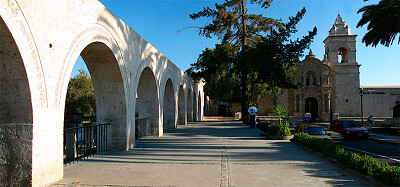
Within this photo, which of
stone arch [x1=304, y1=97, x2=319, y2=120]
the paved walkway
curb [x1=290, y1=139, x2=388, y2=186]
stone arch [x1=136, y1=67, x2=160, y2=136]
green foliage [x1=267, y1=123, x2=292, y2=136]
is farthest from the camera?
stone arch [x1=304, y1=97, x2=319, y2=120]

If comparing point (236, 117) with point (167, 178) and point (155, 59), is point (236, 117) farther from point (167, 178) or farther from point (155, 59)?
point (167, 178)

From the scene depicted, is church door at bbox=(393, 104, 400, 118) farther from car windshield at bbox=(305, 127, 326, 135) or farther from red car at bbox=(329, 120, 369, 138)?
car windshield at bbox=(305, 127, 326, 135)

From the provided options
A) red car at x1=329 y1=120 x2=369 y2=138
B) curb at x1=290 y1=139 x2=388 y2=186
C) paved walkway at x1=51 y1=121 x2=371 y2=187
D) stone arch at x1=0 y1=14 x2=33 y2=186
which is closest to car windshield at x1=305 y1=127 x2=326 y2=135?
red car at x1=329 y1=120 x2=369 y2=138

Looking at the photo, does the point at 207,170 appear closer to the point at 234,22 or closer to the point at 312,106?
the point at 234,22

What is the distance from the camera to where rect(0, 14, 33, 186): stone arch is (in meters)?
4.07

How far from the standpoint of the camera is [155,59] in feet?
37.8

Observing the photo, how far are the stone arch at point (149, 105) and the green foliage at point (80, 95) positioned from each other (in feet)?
85.1

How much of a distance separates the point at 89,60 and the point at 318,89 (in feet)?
112

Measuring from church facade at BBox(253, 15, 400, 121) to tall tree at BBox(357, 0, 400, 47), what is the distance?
61.8 ft

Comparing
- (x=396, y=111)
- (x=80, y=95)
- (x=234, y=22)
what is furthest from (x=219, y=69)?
(x=396, y=111)

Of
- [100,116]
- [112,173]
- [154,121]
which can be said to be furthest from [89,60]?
[154,121]

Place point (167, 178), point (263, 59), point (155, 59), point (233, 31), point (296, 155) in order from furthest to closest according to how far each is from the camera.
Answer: point (233, 31)
point (263, 59)
point (155, 59)
point (296, 155)
point (167, 178)

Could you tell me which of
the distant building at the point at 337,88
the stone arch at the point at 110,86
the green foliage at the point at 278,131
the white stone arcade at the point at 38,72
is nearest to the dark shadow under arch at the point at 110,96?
the stone arch at the point at 110,86

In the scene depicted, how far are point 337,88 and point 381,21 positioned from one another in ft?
76.0
